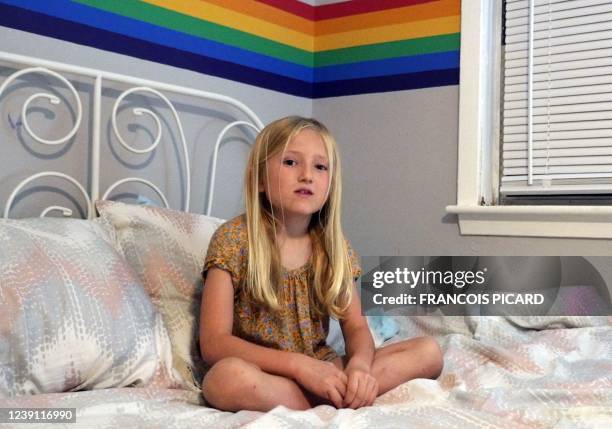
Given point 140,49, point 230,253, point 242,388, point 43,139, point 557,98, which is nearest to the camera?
point 242,388

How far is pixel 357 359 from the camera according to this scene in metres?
1.38

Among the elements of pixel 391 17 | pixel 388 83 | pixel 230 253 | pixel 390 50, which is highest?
pixel 391 17

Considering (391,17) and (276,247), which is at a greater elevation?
(391,17)

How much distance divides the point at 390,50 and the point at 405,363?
52.4 inches

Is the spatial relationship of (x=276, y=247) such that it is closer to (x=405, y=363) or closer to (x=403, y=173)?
(x=405, y=363)

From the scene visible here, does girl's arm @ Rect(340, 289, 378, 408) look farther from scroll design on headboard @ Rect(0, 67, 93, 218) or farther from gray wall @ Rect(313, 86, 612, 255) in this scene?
gray wall @ Rect(313, 86, 612, 255)

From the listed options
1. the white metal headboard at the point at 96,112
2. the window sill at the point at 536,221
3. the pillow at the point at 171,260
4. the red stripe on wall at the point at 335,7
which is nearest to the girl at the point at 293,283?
the pillow at the point at 171,260

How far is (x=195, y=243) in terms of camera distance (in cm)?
171

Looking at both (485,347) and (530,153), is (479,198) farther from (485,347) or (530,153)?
(485,347)

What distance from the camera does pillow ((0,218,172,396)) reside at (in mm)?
1261

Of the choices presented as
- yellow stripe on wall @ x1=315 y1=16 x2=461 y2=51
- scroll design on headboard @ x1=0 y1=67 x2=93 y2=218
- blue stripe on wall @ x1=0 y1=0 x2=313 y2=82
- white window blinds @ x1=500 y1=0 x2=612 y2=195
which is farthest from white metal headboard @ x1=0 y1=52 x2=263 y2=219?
white window blinds @ x1=500 y1=0 x2=612 y2=195

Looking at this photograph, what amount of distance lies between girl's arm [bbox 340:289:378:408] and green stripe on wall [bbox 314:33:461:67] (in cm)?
107

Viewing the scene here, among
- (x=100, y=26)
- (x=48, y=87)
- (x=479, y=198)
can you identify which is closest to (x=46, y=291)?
(x=48, y=87)

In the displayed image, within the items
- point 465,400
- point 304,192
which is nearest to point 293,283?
point 304,192
